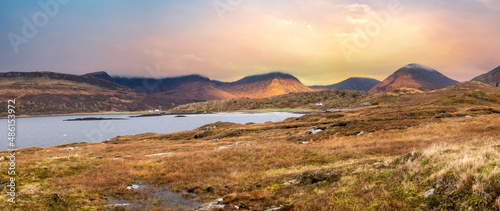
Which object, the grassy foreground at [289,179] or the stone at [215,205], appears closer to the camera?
the grassy foreground at [289,179]

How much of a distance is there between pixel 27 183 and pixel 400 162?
25822 mm

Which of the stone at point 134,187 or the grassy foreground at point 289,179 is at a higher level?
the grassy foreground at point 289,179

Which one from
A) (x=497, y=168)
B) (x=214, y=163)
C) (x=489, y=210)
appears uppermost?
(x=497, y=168)

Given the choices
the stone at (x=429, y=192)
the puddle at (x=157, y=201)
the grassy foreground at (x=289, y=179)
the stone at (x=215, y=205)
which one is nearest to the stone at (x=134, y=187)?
the grassy foreground at (x=289, y=179)

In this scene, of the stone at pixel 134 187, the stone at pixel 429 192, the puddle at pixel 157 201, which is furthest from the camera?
the stone at pixel 134 187

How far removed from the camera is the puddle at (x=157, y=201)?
1509 centimetres

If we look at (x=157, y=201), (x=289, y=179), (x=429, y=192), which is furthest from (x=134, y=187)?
(x=429, y=192)

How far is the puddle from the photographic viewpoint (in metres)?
15.1

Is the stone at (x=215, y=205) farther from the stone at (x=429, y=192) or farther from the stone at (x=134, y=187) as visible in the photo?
the stone at (x=429, y=192)

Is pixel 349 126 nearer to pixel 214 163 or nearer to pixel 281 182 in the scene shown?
pixel 214 163

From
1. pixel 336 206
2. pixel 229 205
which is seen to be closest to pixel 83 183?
pixel 229 205

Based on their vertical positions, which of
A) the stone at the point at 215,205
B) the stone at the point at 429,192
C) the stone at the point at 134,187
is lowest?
the stone at the point at 134,187

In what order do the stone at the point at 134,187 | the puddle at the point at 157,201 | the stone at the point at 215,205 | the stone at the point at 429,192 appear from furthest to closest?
1. the stone at the point at 134,187
2. the puddle at the point at 157,201
3. the stone at the point at 215,205
4. the stone at the point at 429,192

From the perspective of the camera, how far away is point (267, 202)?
532 inches
